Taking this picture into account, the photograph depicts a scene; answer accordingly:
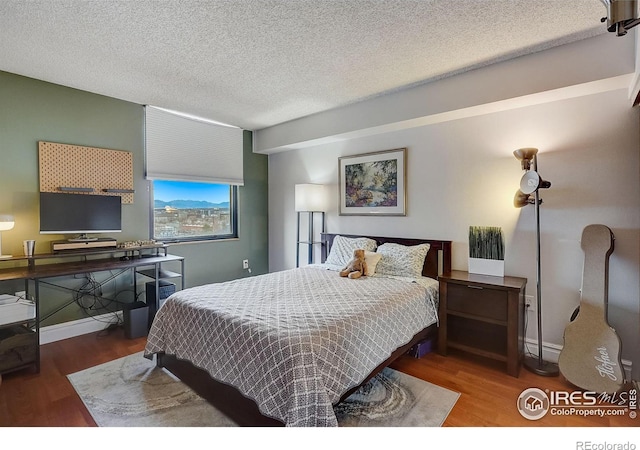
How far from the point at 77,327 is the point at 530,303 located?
14.2ft

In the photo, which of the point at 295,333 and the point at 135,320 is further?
the point at 135,320

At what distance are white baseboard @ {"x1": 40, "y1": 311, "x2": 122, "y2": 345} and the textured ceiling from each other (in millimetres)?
2343

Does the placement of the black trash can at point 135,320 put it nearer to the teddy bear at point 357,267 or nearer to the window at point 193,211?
the window at point 193,211

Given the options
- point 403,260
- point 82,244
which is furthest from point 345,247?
point 82,244

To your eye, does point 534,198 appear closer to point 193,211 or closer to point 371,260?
point 371,260

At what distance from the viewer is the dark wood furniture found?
248cm

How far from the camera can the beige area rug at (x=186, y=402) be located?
1.91 m

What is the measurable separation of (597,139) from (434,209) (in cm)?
137

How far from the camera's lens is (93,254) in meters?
3.30

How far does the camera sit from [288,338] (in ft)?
5.57

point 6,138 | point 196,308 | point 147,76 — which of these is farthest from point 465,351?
point 6,138

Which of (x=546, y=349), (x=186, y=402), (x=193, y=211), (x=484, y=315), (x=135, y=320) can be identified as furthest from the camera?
(x=193, y=211)

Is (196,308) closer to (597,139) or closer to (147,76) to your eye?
(147,76)

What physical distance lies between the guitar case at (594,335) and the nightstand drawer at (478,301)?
0.44 m
